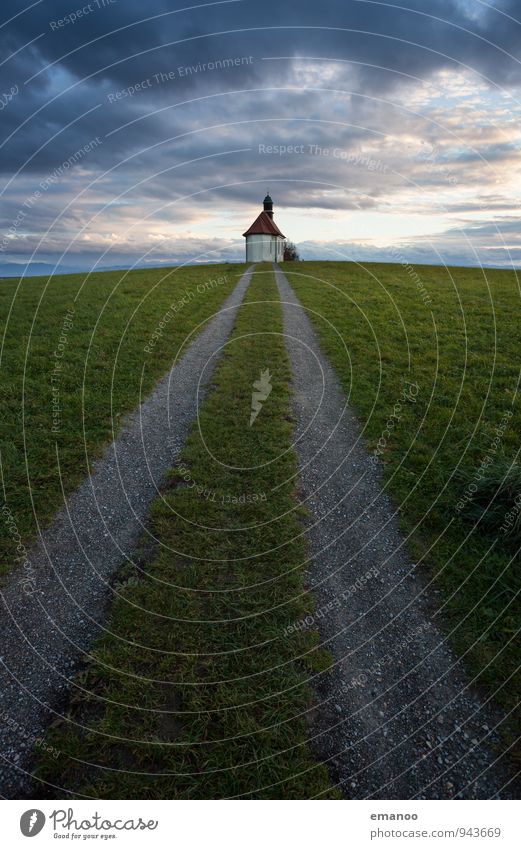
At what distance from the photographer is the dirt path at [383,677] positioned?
188 inches

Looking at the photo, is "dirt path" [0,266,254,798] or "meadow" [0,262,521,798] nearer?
"meadow" [0,262,521,798]

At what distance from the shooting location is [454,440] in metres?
11.1

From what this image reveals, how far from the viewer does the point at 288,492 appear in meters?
9.17

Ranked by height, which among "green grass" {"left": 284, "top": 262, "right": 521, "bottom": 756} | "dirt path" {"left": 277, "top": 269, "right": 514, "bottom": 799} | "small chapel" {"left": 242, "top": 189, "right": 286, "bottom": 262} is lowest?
"dirt path" {"left": 277, "top": 269, "right": 514, "bottom": 799}

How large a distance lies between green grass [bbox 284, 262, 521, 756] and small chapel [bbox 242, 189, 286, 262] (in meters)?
→ 52.1

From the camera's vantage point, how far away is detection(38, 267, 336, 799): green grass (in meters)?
4.71

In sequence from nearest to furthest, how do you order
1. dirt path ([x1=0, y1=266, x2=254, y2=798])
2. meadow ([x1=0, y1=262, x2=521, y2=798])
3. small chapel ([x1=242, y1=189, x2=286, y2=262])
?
meadow ([x1=0, y1=262, x2=521, y2=798]) < dirt path ([x1=0, y1=266, x2=254, y2=798]) < small chapel ([x1=242, y1=189, x2=286, y2=262])

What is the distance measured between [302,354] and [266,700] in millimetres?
14978

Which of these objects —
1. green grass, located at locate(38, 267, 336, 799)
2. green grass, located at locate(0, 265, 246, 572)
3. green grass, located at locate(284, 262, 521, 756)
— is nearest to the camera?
green grass, located at locate(38, 267, 336, 799)

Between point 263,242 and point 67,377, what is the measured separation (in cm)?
6550

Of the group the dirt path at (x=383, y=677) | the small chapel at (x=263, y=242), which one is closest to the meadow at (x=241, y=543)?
the dirt path at (x=383, y=677)

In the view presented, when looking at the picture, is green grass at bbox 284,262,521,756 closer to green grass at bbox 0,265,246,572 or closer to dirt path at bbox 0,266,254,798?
dirt path at bbox 0,266,254,798

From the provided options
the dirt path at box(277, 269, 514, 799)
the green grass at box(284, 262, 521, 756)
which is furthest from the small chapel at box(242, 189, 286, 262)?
the dirt path at box(277, 269, 514, 799)

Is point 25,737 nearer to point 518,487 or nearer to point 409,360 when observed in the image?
point 518,487
